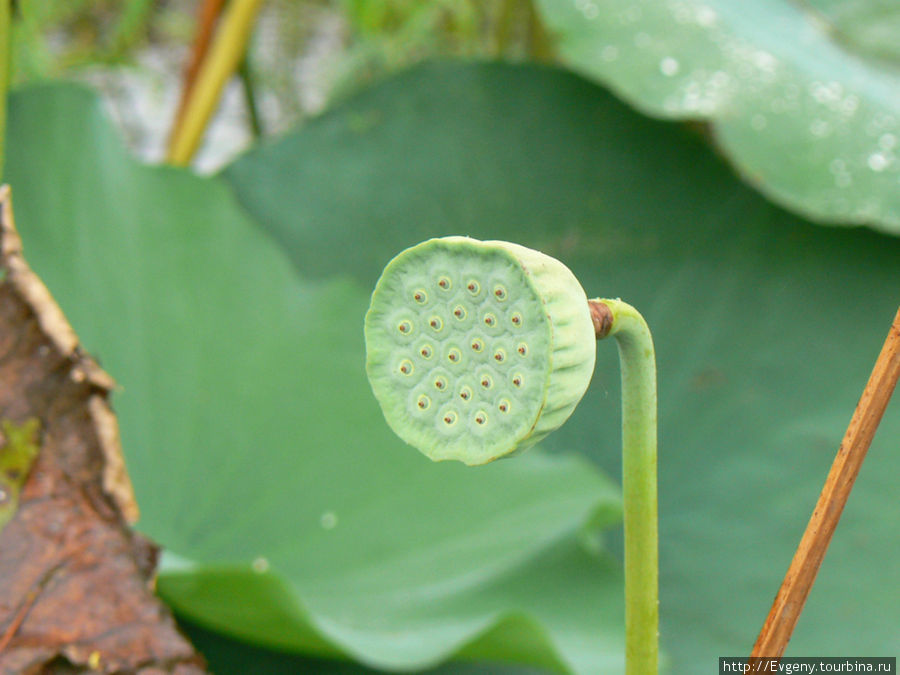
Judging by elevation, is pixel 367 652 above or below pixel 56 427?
below

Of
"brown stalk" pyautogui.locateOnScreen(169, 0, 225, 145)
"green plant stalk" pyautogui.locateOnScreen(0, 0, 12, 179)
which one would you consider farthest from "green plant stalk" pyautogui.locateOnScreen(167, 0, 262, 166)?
"green plant stalk" pyautogui.locateOnScreen(0, 0, 12, 179)

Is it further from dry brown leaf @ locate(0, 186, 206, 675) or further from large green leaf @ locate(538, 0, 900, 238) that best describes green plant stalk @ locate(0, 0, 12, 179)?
large green leaf @ locate(538, 0, 900, 238)

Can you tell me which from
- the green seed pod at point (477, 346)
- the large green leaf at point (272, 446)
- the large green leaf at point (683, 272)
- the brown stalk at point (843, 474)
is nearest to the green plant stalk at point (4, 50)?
the large green leaf at point (272, 446)

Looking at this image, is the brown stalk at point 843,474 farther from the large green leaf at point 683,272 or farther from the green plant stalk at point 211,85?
the green plant stalk at point 211,85

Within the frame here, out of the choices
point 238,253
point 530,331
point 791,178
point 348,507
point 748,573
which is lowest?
point 748,573

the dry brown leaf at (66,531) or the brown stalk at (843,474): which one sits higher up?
the brown stalk at (843,474)

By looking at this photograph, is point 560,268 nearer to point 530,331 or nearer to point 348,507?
point 530,331

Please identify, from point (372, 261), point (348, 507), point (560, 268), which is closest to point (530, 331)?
point (560, 268)
